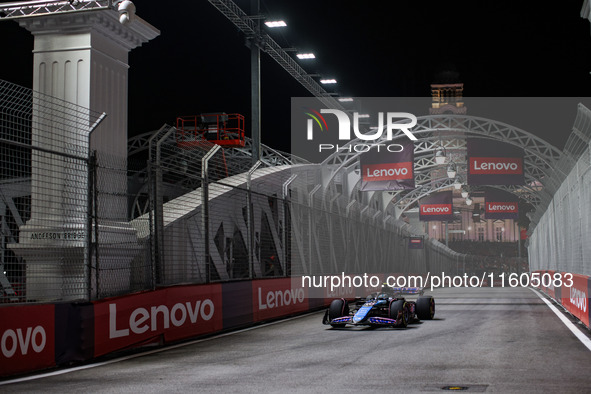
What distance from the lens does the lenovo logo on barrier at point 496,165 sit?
28.5m

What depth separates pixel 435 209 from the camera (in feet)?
147

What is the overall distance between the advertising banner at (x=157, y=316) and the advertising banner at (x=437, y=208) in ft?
105

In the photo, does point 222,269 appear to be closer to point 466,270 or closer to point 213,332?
point 213,332

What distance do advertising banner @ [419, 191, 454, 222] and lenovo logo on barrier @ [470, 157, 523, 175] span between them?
51.4 feet

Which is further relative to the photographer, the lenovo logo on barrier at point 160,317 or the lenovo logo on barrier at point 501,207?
the lenovo logo on barrier at point 501,207

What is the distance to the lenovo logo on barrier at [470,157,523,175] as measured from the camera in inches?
1120

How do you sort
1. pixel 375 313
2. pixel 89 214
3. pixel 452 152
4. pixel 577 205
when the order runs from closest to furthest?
1. pixel 89 214
2. pixel 375 313
3. pixel 577 205
4. pixel 452 152

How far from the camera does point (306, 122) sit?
36.9 metres

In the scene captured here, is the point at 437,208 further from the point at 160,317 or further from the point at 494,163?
the point at 160,317

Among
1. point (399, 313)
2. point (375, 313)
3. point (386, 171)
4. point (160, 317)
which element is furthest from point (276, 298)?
point (386, 171)

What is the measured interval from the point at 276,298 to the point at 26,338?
30.0 ft

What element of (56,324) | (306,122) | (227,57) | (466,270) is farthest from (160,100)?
(466,270)

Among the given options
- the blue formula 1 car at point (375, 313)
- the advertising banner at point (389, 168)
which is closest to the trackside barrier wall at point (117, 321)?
the blue formula 1 car at point (375, 313)

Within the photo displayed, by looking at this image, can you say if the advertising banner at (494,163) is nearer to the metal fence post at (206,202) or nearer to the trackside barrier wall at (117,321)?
the trackside barrier wall at (117,321)
